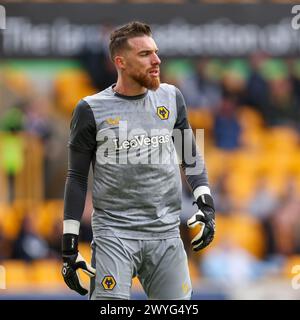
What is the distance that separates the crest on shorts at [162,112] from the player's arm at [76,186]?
1.40ft

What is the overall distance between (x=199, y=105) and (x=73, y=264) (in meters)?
8.95

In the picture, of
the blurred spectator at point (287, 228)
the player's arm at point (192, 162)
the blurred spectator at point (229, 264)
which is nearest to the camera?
the player's arm at point (192, 162)

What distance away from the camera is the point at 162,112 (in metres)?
6.63

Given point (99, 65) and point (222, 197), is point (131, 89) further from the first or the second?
point (99, 65)

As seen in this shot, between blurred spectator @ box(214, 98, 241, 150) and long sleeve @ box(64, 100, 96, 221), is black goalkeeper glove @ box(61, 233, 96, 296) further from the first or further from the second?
blurred spectator @ box(214, 98, 241, 150)

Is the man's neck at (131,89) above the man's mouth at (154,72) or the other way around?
the other way around

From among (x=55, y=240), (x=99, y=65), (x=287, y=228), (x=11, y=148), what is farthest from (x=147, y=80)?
(x=99, y=65)

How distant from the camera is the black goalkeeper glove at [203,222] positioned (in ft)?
21.4

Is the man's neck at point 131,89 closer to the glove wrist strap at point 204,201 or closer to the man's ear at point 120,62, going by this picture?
the man's ear at point 120,62

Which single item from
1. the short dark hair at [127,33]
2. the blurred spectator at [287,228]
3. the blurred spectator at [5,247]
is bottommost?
the blurred spectator at [5,247]

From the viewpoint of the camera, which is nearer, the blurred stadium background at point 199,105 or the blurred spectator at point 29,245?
the blurred spectator at point 29,245

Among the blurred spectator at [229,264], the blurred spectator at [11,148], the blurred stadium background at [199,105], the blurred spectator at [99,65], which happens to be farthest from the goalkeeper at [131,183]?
the blurred spectator at [99,65]

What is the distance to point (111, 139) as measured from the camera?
654cm

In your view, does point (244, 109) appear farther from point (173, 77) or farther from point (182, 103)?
point (182, 103)
